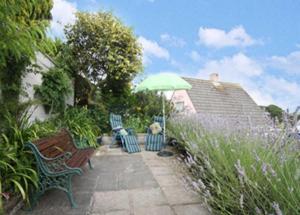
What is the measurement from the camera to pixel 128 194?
3.72 m

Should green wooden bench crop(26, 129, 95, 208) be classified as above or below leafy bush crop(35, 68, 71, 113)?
below

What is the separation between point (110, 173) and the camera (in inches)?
193

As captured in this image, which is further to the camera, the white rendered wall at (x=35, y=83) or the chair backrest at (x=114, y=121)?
the chair backrest at (x=114, y=121)

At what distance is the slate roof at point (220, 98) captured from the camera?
53.3ft

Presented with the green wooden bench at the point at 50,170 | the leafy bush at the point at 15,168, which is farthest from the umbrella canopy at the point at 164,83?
the leafy bush at the point at 15,168

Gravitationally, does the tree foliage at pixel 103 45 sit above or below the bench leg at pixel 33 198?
above

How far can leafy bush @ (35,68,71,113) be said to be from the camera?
6.51m

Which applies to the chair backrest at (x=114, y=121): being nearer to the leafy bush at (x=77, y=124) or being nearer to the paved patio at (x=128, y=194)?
the leafy bush at (x=77, y=124)

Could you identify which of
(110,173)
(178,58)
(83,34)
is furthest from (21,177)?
(178,58)

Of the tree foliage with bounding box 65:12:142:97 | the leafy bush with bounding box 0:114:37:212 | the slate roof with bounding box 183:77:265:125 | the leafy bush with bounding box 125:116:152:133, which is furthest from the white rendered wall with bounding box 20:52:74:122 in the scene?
the slate roof with bounding box 183:77:265:125

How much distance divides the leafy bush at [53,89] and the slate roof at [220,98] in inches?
391

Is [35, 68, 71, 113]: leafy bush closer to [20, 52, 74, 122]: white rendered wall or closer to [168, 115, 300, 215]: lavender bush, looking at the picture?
[20, 52, 74, 122]: white rendered wall

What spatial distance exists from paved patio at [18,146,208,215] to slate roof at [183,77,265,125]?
1083 centimetres

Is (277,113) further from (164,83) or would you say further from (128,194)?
(164,83)
